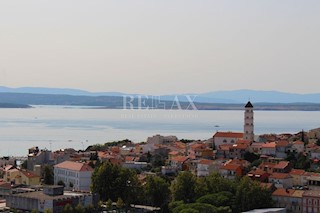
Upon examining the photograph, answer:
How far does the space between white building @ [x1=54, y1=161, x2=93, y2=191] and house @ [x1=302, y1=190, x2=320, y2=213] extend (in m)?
7.49

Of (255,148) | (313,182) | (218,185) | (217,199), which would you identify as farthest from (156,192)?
(255,148)

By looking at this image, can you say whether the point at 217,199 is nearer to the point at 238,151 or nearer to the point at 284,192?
the point at 284,192

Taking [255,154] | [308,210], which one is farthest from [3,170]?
[308,210]

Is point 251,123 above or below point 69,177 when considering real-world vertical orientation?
above

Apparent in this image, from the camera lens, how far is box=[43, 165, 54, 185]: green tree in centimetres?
2212

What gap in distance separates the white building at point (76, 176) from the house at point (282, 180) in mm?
6452

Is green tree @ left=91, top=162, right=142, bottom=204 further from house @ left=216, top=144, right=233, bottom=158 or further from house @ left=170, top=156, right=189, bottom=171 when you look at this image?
house @ left=216, top=144, right=233, bottom=158

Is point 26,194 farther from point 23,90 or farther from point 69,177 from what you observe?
point 23,90

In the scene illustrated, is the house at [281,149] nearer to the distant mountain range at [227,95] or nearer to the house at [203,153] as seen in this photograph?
the house at [203,153]

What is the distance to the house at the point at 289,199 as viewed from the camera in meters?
17.7

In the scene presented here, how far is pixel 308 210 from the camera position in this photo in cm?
1745

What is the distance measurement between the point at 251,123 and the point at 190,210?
14.5 meters

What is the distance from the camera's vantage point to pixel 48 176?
73.3 feet

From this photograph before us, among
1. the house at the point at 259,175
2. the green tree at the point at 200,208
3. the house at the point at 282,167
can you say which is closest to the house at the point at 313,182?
the house at the point at 259,175
